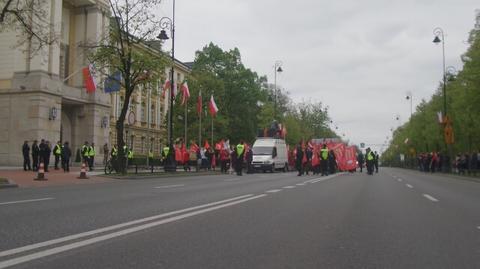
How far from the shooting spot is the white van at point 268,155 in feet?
128

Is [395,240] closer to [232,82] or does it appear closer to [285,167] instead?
[285,167]

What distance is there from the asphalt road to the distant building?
776 inches

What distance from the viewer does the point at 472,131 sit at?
142ft

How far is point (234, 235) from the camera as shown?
6.84 metres

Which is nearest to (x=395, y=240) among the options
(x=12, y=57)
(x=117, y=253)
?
(x=117, y=253)

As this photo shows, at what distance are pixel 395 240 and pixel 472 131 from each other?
40.4 metres

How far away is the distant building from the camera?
125ft

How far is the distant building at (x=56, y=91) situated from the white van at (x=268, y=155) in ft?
26.8

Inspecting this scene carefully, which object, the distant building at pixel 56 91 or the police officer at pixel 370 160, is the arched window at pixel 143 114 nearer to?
the distant building at pixel 56 91

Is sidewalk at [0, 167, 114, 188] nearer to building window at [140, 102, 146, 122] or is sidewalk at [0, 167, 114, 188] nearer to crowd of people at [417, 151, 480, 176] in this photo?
crowd of people at [417, 151, 480, 176]

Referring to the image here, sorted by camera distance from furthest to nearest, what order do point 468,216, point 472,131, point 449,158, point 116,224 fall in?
point 449,158
point 472,131
point 468,216
point 116,224

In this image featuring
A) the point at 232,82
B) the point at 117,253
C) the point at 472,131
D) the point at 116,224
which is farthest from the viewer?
the point at 232,82

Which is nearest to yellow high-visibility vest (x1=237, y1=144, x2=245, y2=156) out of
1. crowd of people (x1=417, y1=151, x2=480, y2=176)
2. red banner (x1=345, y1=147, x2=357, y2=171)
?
red banner (x1=345, y1=147, x2=357, y2=171)

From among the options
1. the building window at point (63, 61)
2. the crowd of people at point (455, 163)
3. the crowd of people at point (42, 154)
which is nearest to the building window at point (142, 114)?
the building window at point (63, 61)
